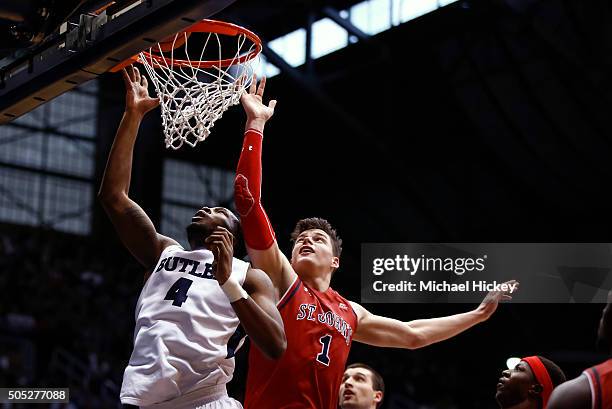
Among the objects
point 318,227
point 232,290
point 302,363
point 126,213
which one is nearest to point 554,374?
point 302,363

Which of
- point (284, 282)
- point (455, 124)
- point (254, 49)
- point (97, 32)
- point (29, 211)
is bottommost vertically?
point (284, 282)

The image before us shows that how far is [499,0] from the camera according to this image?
43.9 ft

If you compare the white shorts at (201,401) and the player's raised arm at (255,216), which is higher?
the player's raised arm at (255,216)

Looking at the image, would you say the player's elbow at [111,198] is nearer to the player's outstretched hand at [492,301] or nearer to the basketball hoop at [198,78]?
the basketball hoop at [198,78]

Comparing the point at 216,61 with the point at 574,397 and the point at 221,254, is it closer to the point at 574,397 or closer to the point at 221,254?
the point at 221,254

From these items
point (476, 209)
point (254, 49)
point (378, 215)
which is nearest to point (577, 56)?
point (476, 209)

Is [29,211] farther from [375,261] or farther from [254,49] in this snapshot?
[254,49]

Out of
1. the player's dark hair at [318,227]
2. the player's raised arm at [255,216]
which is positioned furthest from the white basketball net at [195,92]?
the player's dark hair at [318,227]

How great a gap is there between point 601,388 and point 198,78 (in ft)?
10.4

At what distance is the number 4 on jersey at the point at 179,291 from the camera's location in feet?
13.7

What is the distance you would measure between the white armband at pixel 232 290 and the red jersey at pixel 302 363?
1.05 metres

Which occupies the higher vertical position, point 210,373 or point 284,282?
point 284,282

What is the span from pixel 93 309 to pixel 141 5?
37.3ft

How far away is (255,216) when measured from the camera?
4941 mm
